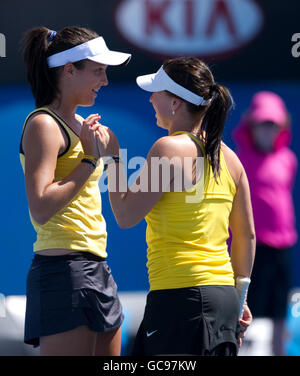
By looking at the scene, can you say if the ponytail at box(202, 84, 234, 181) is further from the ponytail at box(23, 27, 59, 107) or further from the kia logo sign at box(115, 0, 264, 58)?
the kia logo sign at box(115, 0, 264, 58)

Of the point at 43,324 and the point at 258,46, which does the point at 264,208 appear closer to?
the point at 258,46

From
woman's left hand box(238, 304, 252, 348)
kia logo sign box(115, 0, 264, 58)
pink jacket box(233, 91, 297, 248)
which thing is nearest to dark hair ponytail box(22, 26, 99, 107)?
woman's left hand box(238, 304, 252, 348)

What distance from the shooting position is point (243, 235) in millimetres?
2395

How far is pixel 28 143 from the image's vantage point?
2209 millimetres

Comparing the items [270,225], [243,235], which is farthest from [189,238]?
[270,225]

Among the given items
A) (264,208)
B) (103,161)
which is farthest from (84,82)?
(264,208)

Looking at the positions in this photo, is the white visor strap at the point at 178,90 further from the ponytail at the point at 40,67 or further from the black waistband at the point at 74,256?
the black waistband at the point at 74,256

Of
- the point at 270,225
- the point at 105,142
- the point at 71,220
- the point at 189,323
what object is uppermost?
the point at 105,142

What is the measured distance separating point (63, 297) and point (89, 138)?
561 mm

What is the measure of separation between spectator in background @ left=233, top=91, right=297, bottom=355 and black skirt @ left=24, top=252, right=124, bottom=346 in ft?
6.08

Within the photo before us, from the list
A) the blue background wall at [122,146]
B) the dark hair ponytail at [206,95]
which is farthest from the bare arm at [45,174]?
the blue background wall at [122,146]

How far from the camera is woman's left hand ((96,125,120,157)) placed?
224cm

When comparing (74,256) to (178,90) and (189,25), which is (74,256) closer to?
(178,90)

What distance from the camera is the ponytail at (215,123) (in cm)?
221
